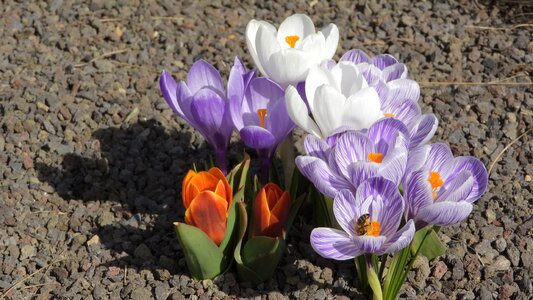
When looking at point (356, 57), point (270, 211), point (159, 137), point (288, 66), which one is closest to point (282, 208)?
point (270, 211)

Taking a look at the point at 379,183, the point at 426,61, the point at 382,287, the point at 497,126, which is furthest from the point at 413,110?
the point at 426,61

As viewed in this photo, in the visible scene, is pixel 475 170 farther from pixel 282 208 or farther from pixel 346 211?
pixel 282 208

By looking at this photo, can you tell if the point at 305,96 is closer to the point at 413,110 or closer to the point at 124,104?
the point at 413,110

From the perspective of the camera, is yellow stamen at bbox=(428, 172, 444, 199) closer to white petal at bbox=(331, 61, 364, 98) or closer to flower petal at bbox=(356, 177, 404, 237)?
flower petal at bbox=(356, 177, 404, 237)

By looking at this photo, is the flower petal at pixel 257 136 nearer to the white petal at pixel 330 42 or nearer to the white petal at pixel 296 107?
the white petal at pixel 296 107

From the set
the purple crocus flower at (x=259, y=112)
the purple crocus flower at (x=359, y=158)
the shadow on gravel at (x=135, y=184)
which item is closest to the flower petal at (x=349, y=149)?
the purple crocus flower at (x=359, y=158)

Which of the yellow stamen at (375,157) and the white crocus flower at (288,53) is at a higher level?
the white crocus flower at (288,53)
